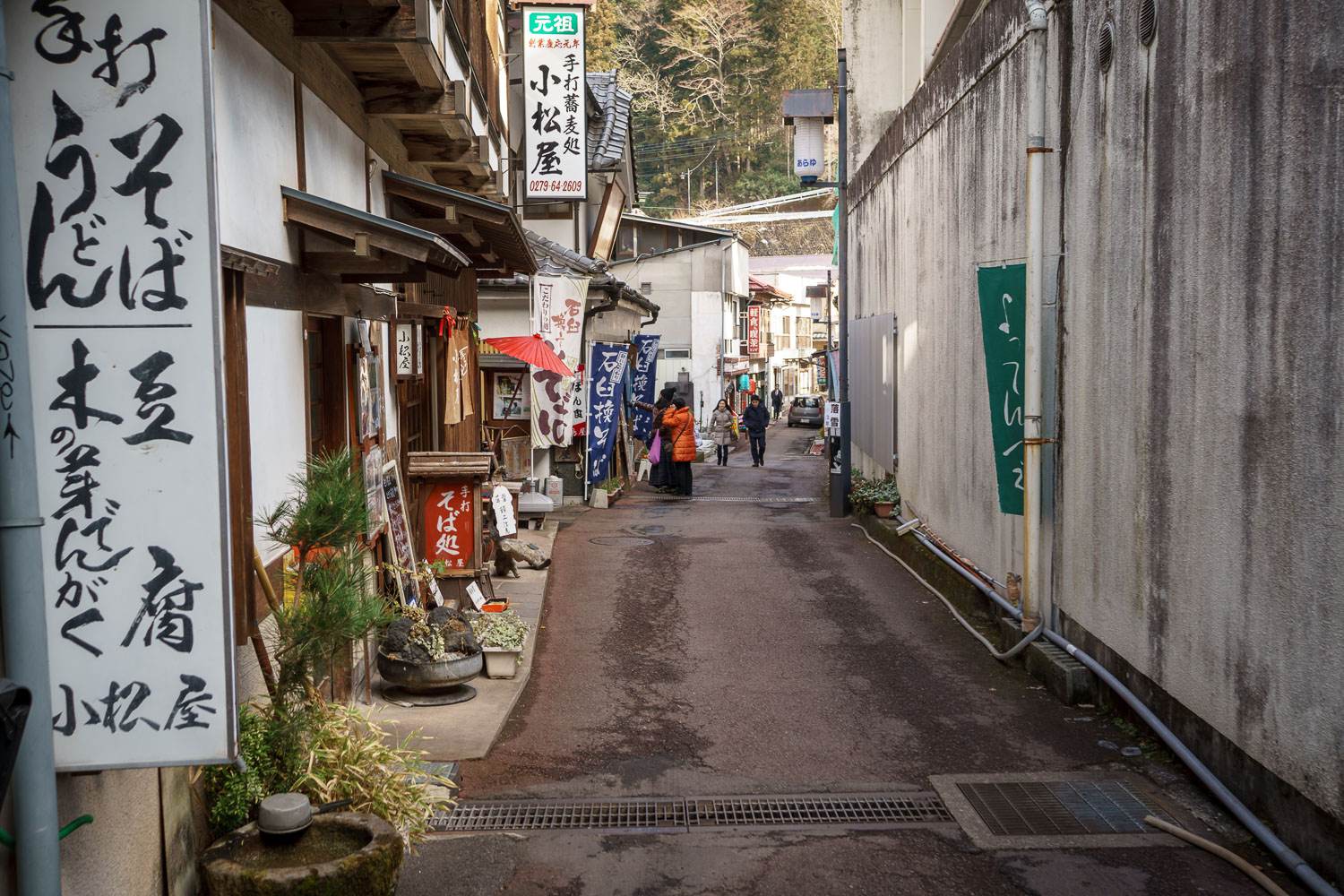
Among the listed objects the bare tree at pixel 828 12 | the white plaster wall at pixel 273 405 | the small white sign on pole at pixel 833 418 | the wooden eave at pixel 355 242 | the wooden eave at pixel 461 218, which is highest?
the bare tree at pixel 828 12

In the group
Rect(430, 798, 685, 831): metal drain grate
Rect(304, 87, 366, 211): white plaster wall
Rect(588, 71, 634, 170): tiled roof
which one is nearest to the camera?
Rect(430, 798, 685, 831): metal drain grate

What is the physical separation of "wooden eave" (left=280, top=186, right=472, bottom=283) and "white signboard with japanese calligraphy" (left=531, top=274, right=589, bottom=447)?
10.1 metres

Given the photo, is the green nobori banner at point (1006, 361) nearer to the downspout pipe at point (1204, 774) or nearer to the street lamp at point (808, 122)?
the downspout pipe at point (1204, 774)

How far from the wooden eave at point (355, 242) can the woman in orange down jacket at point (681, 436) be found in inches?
652

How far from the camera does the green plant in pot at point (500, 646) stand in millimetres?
9688

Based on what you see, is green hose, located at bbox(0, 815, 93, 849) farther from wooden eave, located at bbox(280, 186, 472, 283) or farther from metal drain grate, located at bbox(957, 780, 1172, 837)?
metal drain grate, located at bbox(957, 780, 1172, 837)

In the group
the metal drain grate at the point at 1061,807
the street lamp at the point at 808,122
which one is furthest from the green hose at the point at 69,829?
the street lamp at the point at 808,122

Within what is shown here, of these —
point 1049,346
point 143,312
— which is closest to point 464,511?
point 1049,346

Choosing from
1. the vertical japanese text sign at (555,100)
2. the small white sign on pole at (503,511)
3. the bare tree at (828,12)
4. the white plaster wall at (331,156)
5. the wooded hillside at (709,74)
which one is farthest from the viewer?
the wooded hillside at (709,74)

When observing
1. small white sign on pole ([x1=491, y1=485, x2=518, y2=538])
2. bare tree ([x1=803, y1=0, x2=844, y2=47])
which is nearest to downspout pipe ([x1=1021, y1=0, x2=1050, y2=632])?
small white sign on pole ([x1=491, y1=485, x2=518, y2=538])

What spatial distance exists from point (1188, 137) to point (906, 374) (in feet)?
32.6

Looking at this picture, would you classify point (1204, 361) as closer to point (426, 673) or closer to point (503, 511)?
point (426, 673)

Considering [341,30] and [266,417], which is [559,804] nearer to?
[266,417]

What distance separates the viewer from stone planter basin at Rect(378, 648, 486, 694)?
882cm
